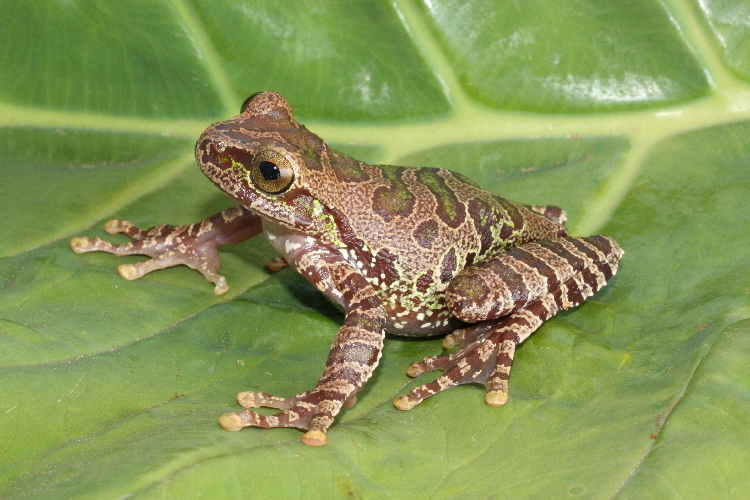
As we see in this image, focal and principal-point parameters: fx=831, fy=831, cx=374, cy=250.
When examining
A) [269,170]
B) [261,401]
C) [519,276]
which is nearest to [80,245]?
[269,170]

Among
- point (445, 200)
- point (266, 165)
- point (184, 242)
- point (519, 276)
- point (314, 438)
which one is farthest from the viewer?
point (184, 242)

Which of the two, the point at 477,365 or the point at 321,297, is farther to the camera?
the point at 321,297

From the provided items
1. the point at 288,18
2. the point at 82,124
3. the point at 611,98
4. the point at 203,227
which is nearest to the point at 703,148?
the point at 611,98

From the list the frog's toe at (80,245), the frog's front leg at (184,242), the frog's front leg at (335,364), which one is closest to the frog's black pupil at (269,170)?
the frog's front leg at (335,364)

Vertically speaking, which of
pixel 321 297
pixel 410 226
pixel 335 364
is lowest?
pixel 321 297

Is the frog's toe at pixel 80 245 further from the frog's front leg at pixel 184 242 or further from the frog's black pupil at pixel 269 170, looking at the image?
the frog's black pupil at pixel 269 170

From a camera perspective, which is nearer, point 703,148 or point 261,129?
point 261,129

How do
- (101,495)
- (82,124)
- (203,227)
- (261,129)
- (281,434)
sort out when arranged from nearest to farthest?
(101,495) → (281,434) → (261,129) → (203,227) → (82,124)

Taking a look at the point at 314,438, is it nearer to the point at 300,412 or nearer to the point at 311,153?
the point at 300,412

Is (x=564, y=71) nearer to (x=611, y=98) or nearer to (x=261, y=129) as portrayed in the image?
(x=611, y=98)
